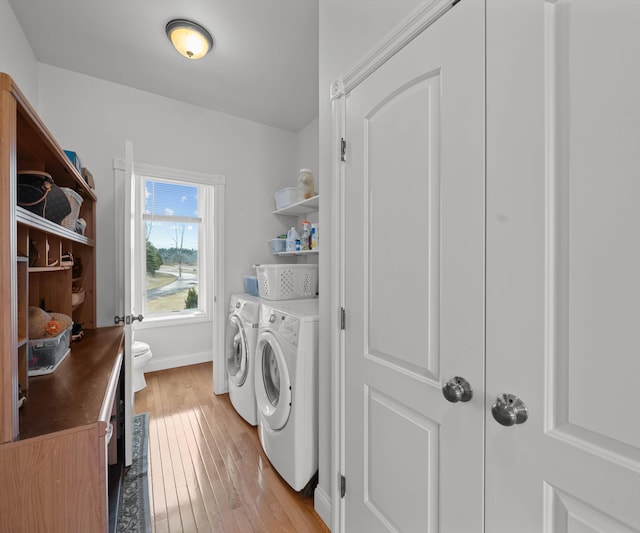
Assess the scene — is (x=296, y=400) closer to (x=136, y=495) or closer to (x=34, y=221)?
(x=136, y=495)

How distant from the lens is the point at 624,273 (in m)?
0.55

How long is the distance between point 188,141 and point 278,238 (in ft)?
4.01

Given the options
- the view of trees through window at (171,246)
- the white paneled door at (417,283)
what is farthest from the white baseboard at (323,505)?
the view of trees through window at (171,246)

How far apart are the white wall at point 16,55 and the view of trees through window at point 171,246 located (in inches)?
52.7

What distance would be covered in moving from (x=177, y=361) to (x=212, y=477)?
6.56 feet

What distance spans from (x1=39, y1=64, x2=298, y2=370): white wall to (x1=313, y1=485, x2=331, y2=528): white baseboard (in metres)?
1.87

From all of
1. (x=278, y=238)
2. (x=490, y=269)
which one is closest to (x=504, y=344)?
(x=490, y=269)

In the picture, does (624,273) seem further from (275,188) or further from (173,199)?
(173,199)

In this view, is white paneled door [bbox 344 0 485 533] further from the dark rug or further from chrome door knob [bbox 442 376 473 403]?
the dark rug

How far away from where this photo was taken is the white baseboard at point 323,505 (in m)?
1.46

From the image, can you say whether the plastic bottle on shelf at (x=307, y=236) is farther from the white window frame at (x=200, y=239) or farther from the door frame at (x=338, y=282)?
the door frame at (x=338, y=282)

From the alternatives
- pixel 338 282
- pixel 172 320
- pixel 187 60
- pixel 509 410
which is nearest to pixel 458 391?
pixel 509 410

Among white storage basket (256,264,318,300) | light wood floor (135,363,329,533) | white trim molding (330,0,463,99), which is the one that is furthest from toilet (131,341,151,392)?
white trim molding (330,0,463,99)

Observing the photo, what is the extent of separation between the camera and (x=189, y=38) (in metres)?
1.87
